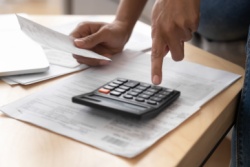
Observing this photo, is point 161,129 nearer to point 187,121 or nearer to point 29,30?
point 187,121

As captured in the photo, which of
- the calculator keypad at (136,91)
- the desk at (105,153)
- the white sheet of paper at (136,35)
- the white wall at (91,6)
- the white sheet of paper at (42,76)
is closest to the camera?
the desk at (105,153)

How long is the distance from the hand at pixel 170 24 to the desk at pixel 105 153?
0.39 ft

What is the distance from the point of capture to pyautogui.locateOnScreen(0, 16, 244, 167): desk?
15.9 inches

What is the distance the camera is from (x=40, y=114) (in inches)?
19.8

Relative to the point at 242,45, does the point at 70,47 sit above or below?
above

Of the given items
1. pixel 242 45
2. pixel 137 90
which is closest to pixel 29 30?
pixel 137 90

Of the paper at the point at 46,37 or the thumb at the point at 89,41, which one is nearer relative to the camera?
the paper at the point at 46,37

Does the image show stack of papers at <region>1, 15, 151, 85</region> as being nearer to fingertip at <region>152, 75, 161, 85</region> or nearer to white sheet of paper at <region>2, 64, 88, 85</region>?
white sheet of paper at <region>2, 64, 88, 85</region>

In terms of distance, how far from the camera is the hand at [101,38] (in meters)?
0.69

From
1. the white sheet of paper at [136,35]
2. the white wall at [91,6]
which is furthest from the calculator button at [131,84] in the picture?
the white wall at [91,6]

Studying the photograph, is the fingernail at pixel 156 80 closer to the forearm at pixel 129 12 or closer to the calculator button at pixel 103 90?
the calculator button at pixel 103 90

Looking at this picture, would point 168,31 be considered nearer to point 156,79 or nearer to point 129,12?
point 156,79

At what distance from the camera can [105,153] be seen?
42 centimetres

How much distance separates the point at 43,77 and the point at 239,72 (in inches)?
14.5
